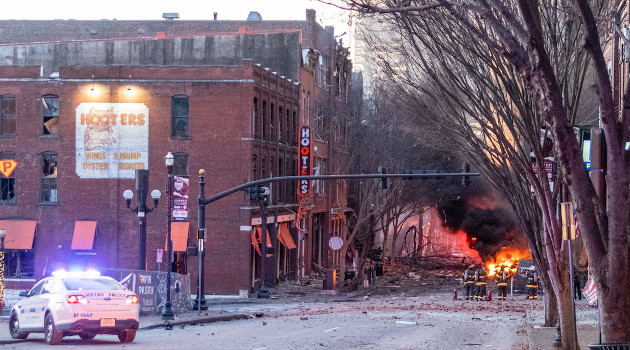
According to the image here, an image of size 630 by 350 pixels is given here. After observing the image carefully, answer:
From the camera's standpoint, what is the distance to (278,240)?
2045 inches

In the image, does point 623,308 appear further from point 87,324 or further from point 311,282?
point 311,282

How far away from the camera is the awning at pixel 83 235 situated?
4500 cm

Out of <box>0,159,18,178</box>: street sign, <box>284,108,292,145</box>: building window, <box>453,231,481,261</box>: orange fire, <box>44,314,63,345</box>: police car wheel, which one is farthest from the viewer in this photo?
<box>453,231,481,261</box>: orange fire

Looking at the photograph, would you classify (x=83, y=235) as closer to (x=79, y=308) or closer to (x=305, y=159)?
(x=305, y=159)

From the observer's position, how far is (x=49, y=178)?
4600 centimetres

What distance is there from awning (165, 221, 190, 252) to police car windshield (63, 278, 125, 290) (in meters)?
24.7

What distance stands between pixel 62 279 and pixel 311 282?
36101mm

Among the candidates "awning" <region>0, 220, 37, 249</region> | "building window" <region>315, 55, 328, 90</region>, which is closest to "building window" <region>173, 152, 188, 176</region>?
"awning" <region>0, 220, 37, 249</region>

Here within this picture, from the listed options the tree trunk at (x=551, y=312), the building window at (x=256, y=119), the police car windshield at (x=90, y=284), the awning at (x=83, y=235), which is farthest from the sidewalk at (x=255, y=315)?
the building window at (x=256, y=119)

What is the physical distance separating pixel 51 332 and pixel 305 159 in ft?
107

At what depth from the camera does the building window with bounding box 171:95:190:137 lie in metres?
45.7

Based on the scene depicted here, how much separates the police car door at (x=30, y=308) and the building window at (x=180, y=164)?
24.7 metres

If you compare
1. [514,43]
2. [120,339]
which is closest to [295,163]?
[120,339]

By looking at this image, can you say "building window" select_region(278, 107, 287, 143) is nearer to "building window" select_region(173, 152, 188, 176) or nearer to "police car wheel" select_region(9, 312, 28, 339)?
"building window" select_region(173, 152, 188, 176)
